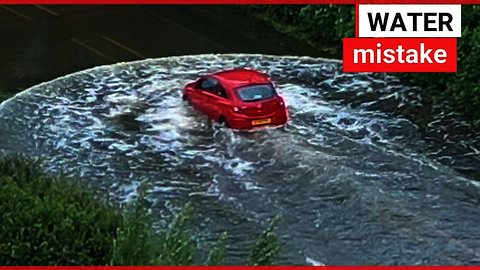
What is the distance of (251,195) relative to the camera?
31.4 feet

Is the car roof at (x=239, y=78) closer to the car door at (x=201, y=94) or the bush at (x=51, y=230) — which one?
the car door at (x=201, y=94)

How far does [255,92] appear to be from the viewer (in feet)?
34.9

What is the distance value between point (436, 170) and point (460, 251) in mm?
1514

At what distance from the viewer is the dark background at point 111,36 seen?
12203 millimetres

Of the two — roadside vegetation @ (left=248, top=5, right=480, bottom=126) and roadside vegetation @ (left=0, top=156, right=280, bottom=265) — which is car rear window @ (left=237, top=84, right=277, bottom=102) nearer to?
roadside vegetation @ (left=248, top=5, right=480, bottom=126)

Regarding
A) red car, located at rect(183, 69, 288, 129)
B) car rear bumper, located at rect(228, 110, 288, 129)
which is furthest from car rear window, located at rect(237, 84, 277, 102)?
car rear bumper, located at rect(228, 110, 288, 129)

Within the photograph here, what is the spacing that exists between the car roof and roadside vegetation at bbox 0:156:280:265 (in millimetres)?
2350

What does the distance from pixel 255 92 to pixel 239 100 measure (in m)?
0.25

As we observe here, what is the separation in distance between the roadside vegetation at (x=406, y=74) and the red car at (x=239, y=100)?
6.74 ft

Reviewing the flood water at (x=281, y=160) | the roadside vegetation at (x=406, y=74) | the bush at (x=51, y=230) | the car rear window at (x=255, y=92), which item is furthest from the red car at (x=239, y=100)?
the bush at (x=51, y=230)

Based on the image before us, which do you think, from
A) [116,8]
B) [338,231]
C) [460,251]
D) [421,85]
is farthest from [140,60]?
[460,251]

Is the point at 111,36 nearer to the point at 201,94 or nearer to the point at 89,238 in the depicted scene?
the point at 201,94

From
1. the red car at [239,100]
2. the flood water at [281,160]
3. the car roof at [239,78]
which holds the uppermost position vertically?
the car roof at [239,78]

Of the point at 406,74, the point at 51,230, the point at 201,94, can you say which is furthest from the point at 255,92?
the point at 51,230
